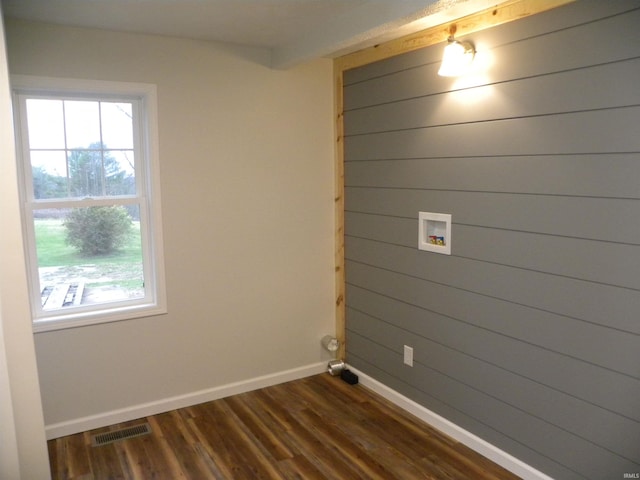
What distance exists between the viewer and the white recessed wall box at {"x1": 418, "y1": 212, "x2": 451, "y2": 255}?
110 inches

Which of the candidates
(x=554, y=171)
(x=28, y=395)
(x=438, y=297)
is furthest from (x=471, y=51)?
(x=28, y=395)

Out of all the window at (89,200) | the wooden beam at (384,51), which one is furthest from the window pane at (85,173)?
the wooden beam at (384,51)

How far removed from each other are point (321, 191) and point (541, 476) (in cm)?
225

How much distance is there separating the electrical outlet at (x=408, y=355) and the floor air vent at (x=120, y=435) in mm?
1671

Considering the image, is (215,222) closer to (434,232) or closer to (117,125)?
(117,125)

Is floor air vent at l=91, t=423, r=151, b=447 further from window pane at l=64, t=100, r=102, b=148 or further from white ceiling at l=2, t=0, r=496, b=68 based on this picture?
white ceiling at l=2, t=0, r=496, b=68

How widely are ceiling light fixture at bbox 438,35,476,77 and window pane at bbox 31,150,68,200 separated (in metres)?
2.23

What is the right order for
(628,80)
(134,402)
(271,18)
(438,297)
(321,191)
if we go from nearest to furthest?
1. (628,80)
2. (271,18)
3. (438,297)
4. (134,402)
5. (321,191)

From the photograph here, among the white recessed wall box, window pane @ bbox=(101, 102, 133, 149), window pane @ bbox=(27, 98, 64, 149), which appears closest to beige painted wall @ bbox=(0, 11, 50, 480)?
window pane @ bbox=(27, 98, 64, 149)

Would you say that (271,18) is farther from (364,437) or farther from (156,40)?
(364,437)

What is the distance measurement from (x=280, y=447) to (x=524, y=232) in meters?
1.79

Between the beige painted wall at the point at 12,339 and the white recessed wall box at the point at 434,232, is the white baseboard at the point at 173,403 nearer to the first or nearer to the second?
the beige painted wall at the point at 12,339

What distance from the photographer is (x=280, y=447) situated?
2.84 meters

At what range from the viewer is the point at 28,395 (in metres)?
2.13
